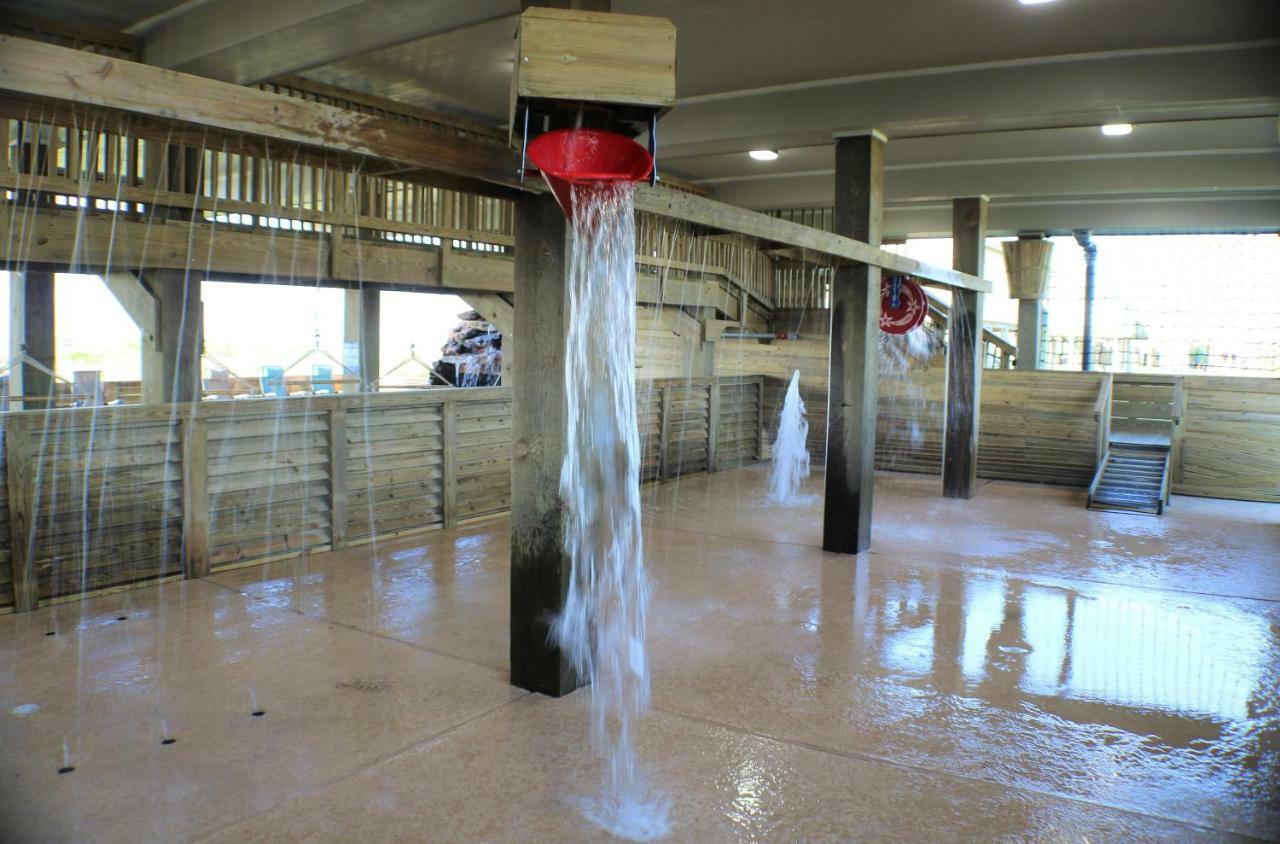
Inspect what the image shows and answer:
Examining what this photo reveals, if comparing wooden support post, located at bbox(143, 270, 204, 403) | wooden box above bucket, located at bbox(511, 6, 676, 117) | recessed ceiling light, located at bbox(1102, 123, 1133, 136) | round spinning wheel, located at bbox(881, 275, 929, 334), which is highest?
recessed ceiling light, located at bbox(1102, 123, 1133, 136)

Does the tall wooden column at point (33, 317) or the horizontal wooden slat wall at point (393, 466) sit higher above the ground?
the tall wooden column at point (33, 317)

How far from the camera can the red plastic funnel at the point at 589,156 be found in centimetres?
322

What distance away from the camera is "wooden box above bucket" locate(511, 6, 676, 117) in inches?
117

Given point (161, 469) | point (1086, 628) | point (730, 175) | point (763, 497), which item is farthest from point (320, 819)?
point (730, 175)

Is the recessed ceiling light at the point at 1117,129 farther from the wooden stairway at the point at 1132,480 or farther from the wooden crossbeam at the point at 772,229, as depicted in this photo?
the wooden stairway at the point at 1132,480

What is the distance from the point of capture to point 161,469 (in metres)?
5.44

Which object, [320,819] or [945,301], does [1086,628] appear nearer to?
[320,819]

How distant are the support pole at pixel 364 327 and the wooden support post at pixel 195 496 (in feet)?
10.7

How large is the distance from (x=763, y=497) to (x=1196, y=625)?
15.3 ft

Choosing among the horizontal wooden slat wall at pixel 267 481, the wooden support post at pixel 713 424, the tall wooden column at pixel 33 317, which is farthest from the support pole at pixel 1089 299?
the tall wooden column at pixel 33 317

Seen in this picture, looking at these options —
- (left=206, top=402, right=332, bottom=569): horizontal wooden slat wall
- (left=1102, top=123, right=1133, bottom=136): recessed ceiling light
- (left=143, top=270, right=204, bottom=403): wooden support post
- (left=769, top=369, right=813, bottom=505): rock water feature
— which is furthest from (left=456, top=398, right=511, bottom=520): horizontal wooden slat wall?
(left=1102, top=123, right=1133, bottom=136): recessed ceiling light

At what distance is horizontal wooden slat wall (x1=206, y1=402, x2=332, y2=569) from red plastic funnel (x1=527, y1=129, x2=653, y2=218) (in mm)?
3509

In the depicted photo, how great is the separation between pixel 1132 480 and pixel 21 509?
9937mm

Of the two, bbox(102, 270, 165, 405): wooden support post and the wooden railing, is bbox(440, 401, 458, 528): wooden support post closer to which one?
the wooden railing
